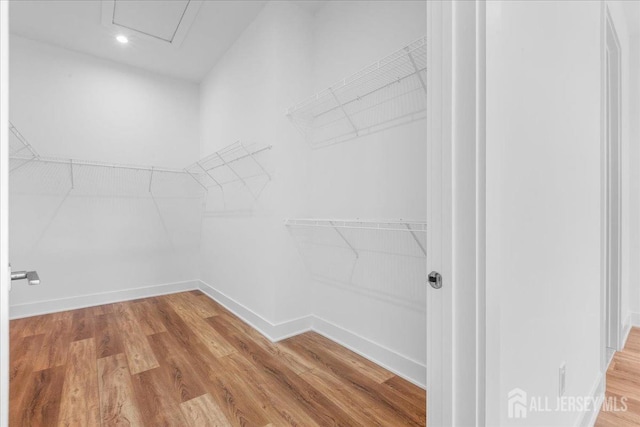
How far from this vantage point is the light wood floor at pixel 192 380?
4.53ft

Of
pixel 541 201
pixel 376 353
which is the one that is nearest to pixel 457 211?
pixel 541 201

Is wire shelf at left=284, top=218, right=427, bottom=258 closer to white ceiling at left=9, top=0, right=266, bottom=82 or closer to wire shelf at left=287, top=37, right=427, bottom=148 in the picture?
wire shelf at left=287, top=37, right=427, bottom=148

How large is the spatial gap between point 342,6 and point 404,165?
128 centimetres

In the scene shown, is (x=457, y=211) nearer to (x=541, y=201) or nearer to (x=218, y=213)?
(x=541, y=201)

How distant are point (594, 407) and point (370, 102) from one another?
6.22ft

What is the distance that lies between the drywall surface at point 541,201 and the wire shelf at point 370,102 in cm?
58

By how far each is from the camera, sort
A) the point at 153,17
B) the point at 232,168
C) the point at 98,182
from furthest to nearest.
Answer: the point at 98,182, the point at 232,168, the point at 153,17

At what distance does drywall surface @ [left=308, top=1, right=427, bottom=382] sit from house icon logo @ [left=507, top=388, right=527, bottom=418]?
0.69 m

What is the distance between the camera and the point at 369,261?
1.89 m

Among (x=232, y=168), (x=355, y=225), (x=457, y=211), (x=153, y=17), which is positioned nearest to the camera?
(x=457, y=211)

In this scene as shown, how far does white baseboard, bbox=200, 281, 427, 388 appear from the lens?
1636mm

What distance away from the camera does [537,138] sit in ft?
2.96

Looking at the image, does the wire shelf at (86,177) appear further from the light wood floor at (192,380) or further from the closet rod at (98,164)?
the light wood floor at (192,380)

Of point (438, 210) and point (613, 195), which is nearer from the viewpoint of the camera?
point (438, 210)
